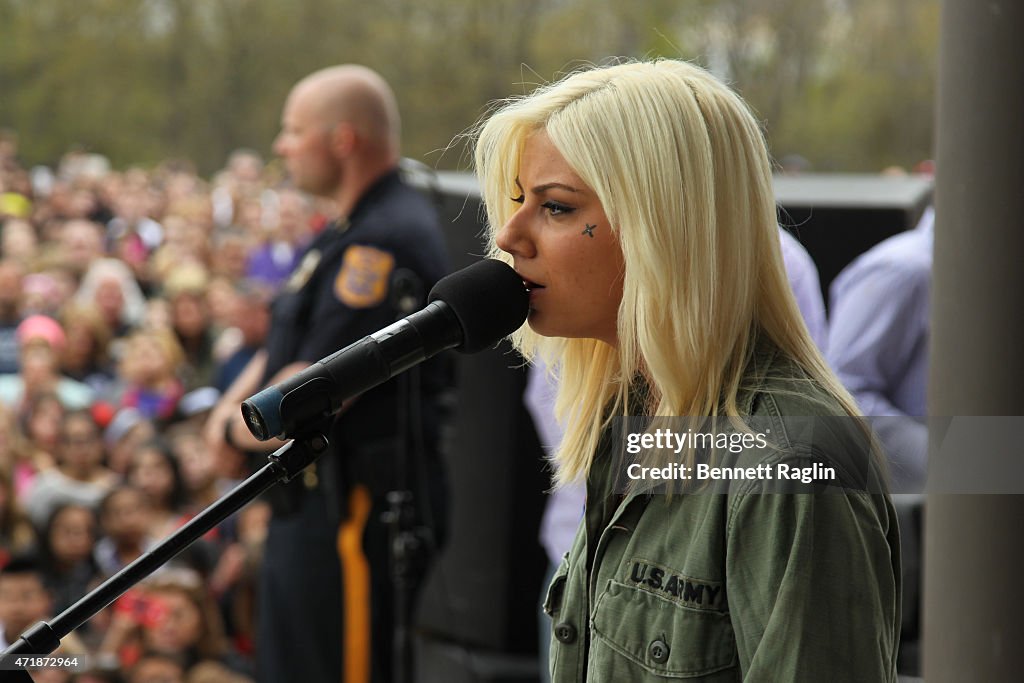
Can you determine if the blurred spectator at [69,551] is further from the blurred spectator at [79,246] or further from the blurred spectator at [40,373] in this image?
the blurred spectator at [79,246]

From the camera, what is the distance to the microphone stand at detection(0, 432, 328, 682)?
1.25m

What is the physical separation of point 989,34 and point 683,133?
48 cm

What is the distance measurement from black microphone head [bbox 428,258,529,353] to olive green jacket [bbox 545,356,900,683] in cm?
23

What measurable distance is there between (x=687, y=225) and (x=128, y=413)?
4.33 metres

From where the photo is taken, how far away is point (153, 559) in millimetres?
1271

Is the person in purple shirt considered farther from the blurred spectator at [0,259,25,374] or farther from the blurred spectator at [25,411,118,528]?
the blurred spectator at [0,259,25,374]

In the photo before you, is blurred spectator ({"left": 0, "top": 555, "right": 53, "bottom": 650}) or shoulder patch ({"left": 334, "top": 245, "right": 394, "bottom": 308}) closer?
shoulder patch ({"left": 334, "top": 245, "right": 394, "bottom": 308})

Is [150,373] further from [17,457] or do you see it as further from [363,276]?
[363,276]

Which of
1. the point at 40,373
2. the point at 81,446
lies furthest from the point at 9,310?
the point at 81,446

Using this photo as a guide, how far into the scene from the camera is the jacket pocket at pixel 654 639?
1232 mm

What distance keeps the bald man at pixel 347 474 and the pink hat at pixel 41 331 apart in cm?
256

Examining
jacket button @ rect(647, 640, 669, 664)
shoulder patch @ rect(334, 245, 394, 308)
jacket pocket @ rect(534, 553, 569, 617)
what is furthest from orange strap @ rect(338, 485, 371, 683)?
jacket button @ rect(647, 640, 669, 664)

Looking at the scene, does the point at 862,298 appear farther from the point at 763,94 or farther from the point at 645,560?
the point at 763,94

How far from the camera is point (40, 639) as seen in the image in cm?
125
